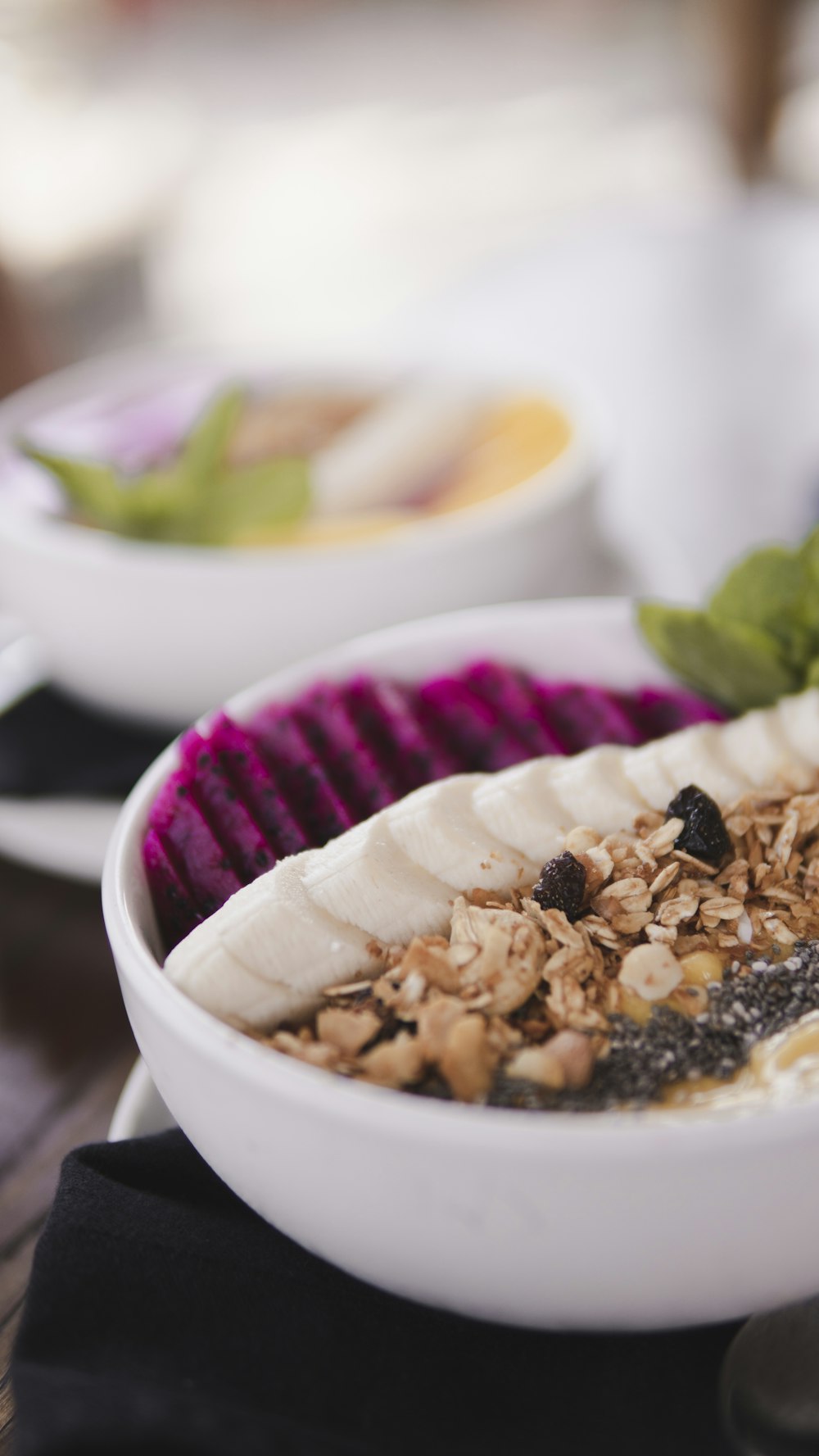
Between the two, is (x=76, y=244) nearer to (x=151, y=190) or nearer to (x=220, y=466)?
(x=151, y=190)

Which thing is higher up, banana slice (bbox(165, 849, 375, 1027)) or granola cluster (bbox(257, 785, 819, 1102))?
banana slice (bbox(165, 849, 375, 1027))

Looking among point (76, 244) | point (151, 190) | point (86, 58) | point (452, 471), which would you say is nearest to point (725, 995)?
point (452, 471)

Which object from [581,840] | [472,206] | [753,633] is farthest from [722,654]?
[472,206]

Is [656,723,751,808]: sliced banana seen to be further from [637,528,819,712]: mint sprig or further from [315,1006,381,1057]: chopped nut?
[315,1006,381,1057]: chopped nut

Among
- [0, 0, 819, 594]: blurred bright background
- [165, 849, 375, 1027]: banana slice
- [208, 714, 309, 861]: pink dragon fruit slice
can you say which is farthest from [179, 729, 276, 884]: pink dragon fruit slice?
[0, 0, 819, 594]: blurred bright background

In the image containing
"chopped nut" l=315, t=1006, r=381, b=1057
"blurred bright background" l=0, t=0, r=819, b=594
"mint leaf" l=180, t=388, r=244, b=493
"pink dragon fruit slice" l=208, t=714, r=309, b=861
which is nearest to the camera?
"chopped nut" l=315, t=1006, r=381, b=1057

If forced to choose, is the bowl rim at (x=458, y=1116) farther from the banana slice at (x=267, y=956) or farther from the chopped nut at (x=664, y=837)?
the chopped nut at (x=664, y=837)
